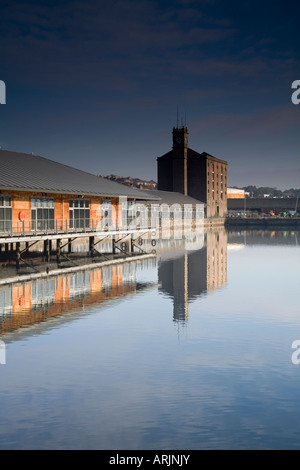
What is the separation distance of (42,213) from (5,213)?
13.2 ft

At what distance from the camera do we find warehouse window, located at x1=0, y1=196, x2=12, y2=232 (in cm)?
3275

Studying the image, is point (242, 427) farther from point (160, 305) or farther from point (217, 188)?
point (217, 188)

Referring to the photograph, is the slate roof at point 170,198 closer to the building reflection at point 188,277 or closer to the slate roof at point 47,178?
the slate roof at point 47,178

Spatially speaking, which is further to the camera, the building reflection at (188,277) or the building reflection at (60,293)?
the building reflection at (188,277)

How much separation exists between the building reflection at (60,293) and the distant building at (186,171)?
73.7m

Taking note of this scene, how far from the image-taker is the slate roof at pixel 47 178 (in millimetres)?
33750

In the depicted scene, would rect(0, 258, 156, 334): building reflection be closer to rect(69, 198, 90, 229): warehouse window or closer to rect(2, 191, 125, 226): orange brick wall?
rect(2, 191, 125, 226): orange brick wall

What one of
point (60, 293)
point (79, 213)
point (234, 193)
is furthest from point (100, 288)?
point (234, 193)

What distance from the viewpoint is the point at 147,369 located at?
12117 millimetres

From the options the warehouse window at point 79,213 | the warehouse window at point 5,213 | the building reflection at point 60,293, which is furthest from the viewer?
the warehouse window at point 79,213

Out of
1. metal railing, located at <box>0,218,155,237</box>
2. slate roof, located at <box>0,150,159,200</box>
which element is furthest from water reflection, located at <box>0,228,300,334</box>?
slate roof, located at <box>0,150,159,200</box>

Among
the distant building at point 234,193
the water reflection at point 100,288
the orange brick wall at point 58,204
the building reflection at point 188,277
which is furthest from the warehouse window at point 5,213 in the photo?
the distant building at point 234,193

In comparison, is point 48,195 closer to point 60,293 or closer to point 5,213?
point 5,213

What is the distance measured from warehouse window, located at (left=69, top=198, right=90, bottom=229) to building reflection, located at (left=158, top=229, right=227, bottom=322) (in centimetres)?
803
